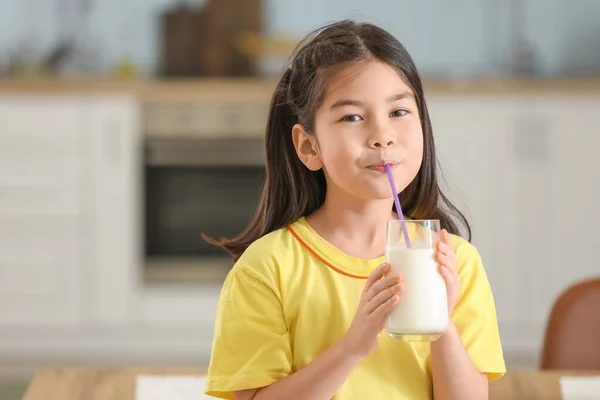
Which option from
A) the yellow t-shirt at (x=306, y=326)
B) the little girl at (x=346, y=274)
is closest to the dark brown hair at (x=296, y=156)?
the little girl at (x=346, y=274)

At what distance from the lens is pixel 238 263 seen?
1252 mm

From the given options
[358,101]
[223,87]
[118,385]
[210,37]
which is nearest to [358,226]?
[358,101]

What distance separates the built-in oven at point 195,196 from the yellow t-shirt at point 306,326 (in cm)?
325

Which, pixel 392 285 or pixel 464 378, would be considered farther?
pixel 464 378

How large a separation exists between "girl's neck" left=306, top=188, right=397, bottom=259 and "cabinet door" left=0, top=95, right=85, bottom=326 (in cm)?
330

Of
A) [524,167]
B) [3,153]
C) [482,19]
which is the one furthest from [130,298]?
Result: [482,19]

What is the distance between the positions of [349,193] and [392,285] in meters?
0.22

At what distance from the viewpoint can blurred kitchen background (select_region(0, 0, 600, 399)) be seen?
4.44 metres

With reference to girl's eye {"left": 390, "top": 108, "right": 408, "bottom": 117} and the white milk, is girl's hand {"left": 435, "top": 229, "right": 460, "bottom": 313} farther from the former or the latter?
girl's eye {"left": 390, "top": 108, "right": 408, "bottom": 117}

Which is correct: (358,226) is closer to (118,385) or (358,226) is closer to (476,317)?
(476,317)

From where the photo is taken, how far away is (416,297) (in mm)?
1083

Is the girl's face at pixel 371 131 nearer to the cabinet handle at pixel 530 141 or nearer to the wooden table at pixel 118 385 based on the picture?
the wooden table at pixel 118 385

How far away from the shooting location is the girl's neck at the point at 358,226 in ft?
4.22

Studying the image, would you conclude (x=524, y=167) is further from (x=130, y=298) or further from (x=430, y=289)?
(x=430, y=289)
